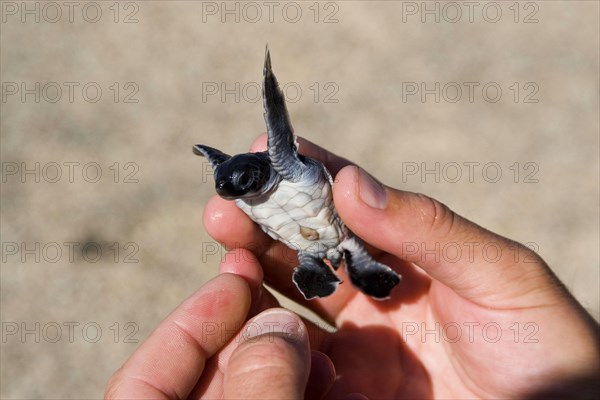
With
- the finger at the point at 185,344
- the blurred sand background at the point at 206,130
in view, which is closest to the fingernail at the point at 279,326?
the finger at the point at 185,344

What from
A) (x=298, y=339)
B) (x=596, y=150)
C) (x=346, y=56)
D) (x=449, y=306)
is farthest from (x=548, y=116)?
(x=298, y=339)

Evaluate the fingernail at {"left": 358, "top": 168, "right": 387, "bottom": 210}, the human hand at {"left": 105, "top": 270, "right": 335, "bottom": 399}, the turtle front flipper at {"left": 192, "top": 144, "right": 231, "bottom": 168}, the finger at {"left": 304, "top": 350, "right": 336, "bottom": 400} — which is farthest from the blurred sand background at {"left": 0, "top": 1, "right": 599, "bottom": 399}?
the fingernail at {"left": 358, "top": 168, "right": 387, "bottom": 210}

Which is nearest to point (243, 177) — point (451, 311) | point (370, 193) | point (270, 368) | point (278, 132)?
point (278, 132)

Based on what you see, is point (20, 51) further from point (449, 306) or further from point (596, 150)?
point (596, 150)

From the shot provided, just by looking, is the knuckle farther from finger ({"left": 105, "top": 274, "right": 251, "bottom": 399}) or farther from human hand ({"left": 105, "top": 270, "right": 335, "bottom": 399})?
finger ({"left": 105, "top": 274, "right": 251, "bottom": 399})

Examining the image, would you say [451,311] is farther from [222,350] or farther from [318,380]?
[222,350]
